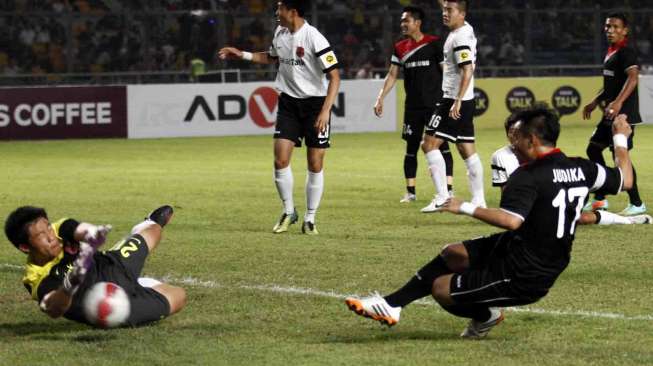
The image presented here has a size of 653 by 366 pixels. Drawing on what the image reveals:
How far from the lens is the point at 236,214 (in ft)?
46.2

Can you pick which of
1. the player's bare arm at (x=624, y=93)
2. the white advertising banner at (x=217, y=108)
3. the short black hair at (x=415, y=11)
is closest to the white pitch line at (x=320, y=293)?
the player's bare arm at (x=624, y=93)

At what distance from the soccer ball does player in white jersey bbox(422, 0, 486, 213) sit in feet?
22.1

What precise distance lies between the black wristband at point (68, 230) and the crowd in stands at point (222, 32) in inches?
800

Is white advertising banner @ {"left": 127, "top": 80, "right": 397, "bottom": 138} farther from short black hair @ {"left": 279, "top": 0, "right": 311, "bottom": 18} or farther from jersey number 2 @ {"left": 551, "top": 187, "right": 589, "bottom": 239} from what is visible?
jersey number 2 @ {"left": 551, "top": 187, "right": 589, "bottom": 239}

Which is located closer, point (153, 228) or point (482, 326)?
point (482, 326)

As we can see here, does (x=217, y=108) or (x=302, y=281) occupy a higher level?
(x=302, y=281)

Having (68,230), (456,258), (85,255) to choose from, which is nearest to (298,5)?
(68,230)

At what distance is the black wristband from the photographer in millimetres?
7680

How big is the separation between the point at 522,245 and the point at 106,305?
2.39 meters

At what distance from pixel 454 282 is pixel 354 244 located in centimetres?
440

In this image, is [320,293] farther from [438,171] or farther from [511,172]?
[438,171]

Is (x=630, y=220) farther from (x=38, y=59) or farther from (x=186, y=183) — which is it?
(x=38, y=59)

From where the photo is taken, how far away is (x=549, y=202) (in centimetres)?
700

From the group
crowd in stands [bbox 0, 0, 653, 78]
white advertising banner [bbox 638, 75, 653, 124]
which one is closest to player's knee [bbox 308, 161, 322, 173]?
crowd in stands [bbox 0, 0, 653, 78]
